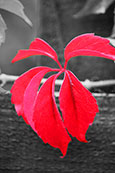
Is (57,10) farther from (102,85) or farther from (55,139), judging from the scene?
(55,139)

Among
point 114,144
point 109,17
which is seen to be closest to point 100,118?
point 114,144

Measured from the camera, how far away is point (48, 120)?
156mm

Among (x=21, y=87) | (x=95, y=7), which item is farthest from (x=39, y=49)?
(x=95, y=7)

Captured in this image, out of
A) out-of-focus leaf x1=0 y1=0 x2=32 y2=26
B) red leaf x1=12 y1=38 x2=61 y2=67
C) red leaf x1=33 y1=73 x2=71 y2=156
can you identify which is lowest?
red leaf x1=33 y1=73 x2=71 y2=156

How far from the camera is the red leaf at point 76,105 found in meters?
0.16

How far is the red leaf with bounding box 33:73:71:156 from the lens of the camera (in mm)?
154

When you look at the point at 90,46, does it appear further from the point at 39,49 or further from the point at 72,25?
the point at 72,25

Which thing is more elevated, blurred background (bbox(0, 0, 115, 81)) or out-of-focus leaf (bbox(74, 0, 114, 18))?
out-of-focus leaf (bbox(74, 0, 114, 18))

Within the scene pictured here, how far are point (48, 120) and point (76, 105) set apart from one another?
0.8 inches

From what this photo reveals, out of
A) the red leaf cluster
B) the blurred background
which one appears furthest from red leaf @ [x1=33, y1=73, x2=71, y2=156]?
the blurred background

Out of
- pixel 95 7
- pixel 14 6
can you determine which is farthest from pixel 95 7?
pixel 14 6

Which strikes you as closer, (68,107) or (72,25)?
(68,107)

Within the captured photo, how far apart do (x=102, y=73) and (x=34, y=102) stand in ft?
0.69

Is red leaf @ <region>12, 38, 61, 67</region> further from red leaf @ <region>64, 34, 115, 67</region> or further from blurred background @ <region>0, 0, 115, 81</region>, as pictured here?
blurred background @ <region>0, 0, 115, 81</region>
